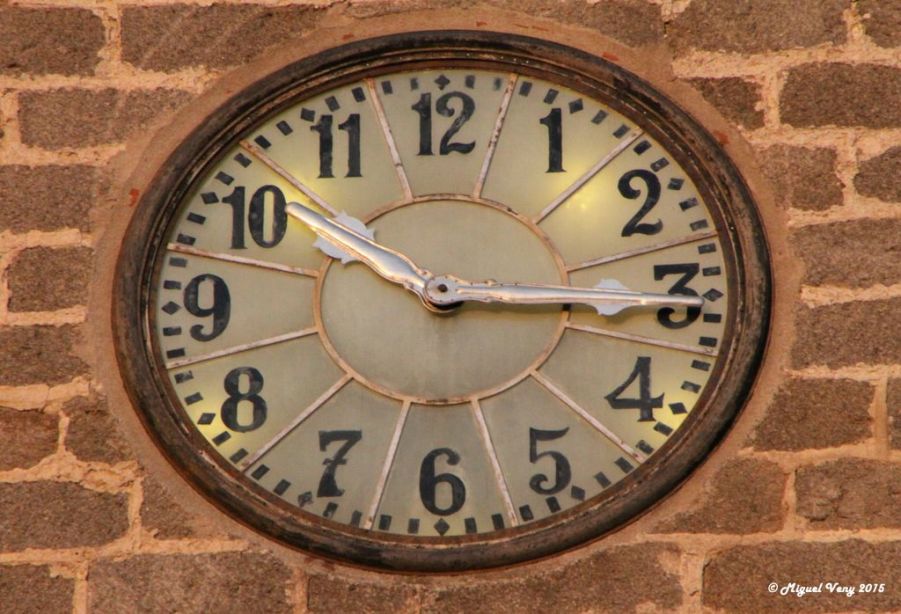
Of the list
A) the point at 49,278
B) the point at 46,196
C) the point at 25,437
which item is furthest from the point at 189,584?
the point at 46,196

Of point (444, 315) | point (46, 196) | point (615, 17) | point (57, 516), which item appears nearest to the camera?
point (57, 516)

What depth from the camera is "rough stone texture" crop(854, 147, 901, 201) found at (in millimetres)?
6367

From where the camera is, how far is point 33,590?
6.14m

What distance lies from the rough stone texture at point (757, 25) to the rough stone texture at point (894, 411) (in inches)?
36.8

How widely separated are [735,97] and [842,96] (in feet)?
0.91

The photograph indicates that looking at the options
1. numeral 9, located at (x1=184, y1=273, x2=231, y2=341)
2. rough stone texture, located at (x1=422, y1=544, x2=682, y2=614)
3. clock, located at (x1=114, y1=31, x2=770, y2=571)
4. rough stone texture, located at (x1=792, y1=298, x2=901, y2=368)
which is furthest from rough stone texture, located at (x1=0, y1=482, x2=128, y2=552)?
rough stone texture, located at (x1=792, y1=298, x2=901, y2=368)

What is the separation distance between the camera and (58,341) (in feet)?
20.7

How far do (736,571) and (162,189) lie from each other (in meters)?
1.75

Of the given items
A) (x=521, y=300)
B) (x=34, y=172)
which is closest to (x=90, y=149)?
(x=34, y=172)

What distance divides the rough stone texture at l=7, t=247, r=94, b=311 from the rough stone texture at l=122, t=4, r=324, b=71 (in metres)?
0.55

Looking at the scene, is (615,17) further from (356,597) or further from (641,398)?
(356,597)

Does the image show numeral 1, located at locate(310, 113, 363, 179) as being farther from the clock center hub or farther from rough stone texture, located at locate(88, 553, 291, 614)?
rough stone texture, located at locate(88, 553, 291, 614)

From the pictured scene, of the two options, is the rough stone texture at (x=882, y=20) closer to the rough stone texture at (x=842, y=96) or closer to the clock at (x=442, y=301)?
the rough stone texture at (x=842, y=96)

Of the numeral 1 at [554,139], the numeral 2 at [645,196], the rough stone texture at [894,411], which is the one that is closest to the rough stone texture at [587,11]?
the numeral 1 at [554,139]
